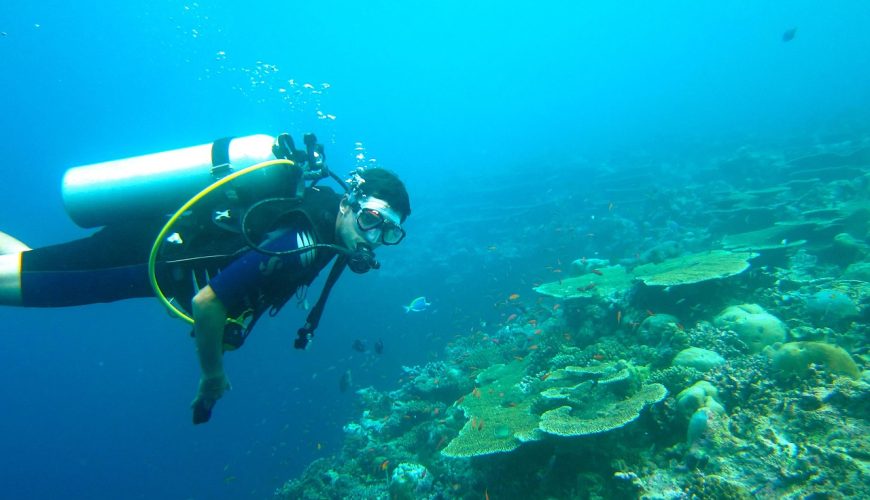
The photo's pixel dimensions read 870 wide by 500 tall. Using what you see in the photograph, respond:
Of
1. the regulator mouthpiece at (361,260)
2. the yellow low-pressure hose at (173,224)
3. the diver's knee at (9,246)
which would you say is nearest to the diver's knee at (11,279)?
the diver's knee at (9,246)

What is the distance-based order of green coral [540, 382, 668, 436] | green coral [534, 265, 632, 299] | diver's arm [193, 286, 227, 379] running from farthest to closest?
green coral [534, 265, 632, 299] < green coral [540, 382, 668, 436] < diver's arm [193, 286, 227, 379]

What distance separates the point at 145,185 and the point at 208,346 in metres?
1.91

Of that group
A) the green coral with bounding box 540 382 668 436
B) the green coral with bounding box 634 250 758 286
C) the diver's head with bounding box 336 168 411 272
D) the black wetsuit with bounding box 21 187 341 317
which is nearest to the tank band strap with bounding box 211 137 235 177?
the black wetsuit with bounding box 21 187 341 317

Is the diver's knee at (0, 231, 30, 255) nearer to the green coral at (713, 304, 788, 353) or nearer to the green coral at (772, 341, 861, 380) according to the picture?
the green coral at (772, 341, 861, 380)

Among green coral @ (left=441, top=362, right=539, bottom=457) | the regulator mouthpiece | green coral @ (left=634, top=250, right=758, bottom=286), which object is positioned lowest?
green coral @ (left=441, top=362, right=539, bottom=457)

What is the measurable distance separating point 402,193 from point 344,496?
7.48 m

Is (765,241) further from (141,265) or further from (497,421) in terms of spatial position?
(141,265)

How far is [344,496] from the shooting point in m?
8.09

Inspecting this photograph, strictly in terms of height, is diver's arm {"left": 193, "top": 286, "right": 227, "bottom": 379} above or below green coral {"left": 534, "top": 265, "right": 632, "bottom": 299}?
above

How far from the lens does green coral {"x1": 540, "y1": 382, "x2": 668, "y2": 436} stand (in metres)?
4.36

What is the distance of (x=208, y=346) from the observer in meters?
2.59

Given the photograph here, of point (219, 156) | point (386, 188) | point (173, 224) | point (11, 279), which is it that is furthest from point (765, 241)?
point (11, 279)

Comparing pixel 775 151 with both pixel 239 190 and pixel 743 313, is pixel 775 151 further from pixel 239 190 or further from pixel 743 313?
pixel 239 190

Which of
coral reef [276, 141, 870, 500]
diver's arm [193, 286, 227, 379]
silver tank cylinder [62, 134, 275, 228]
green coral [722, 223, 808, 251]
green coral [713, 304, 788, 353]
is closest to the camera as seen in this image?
diver's arm [193, 286, 227, 379]
